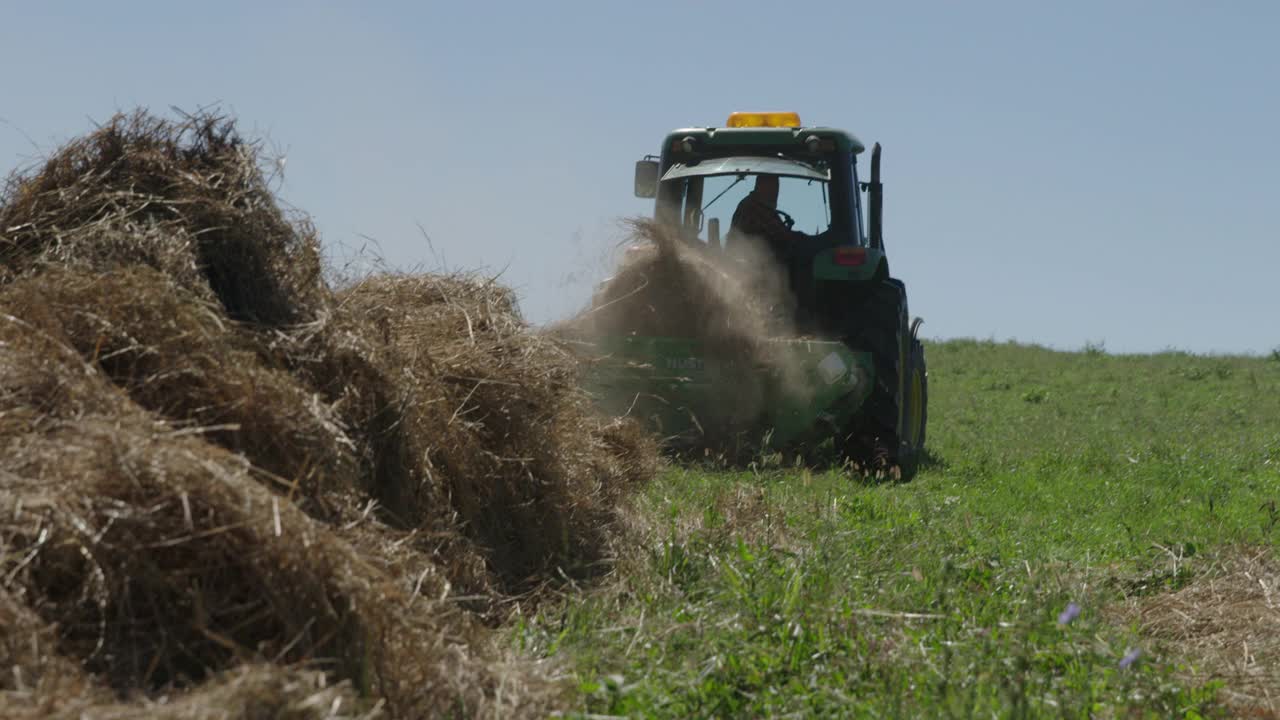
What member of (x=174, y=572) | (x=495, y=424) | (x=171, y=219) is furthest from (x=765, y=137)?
(x=174, y=572)

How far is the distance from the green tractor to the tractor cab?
11mm

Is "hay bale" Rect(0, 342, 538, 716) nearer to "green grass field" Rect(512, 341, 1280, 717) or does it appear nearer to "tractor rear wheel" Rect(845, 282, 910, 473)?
"green grass field" Rect(512, 341, 1280, 717)

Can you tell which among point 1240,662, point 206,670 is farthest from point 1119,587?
point 206,670

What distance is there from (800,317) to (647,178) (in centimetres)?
171

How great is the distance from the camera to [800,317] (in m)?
10.0

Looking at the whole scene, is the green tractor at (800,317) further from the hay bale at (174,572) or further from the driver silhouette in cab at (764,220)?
the hay bale at (174,572)

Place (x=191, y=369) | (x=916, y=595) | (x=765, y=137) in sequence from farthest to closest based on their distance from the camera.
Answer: (x=765, y=137)
(x=916, y=595)
(x=191, y=369)

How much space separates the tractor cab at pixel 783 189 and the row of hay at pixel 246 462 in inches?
161

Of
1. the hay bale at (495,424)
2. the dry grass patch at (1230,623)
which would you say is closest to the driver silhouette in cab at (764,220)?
the hay bale at (495,424)

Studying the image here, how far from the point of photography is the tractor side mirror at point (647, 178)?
1066cm

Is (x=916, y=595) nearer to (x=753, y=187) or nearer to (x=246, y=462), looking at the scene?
(x=246, y=462)

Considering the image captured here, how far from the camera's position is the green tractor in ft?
29.6

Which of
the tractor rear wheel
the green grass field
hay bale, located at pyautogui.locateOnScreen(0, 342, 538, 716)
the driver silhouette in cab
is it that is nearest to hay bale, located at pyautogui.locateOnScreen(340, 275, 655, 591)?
the green grass field

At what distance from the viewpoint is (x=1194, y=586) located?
601 centimetres
